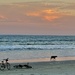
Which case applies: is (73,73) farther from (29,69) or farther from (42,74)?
(29,69)

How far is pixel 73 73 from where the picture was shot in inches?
669

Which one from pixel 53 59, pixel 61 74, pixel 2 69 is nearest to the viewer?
pixel 61 74

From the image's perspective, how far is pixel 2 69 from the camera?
746 inches

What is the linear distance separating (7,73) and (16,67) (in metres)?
2.36

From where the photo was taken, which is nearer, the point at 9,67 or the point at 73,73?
the point at 73,73

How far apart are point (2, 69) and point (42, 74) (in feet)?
10.7

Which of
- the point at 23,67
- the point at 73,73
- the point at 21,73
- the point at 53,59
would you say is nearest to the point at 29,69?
the point at 23,67

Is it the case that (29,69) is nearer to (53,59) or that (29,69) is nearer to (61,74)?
(61,74)

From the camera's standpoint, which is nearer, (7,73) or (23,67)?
(7,73)

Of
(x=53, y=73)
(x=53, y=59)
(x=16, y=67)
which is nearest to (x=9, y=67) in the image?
(x=16, y=67)

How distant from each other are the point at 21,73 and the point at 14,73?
39 cm

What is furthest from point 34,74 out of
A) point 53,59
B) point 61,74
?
point 53,59

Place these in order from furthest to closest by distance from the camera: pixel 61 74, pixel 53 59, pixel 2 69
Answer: pixel 53 59 → pixel 2 69 → pixel 61 74

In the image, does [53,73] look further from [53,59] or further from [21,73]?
[53,59]
